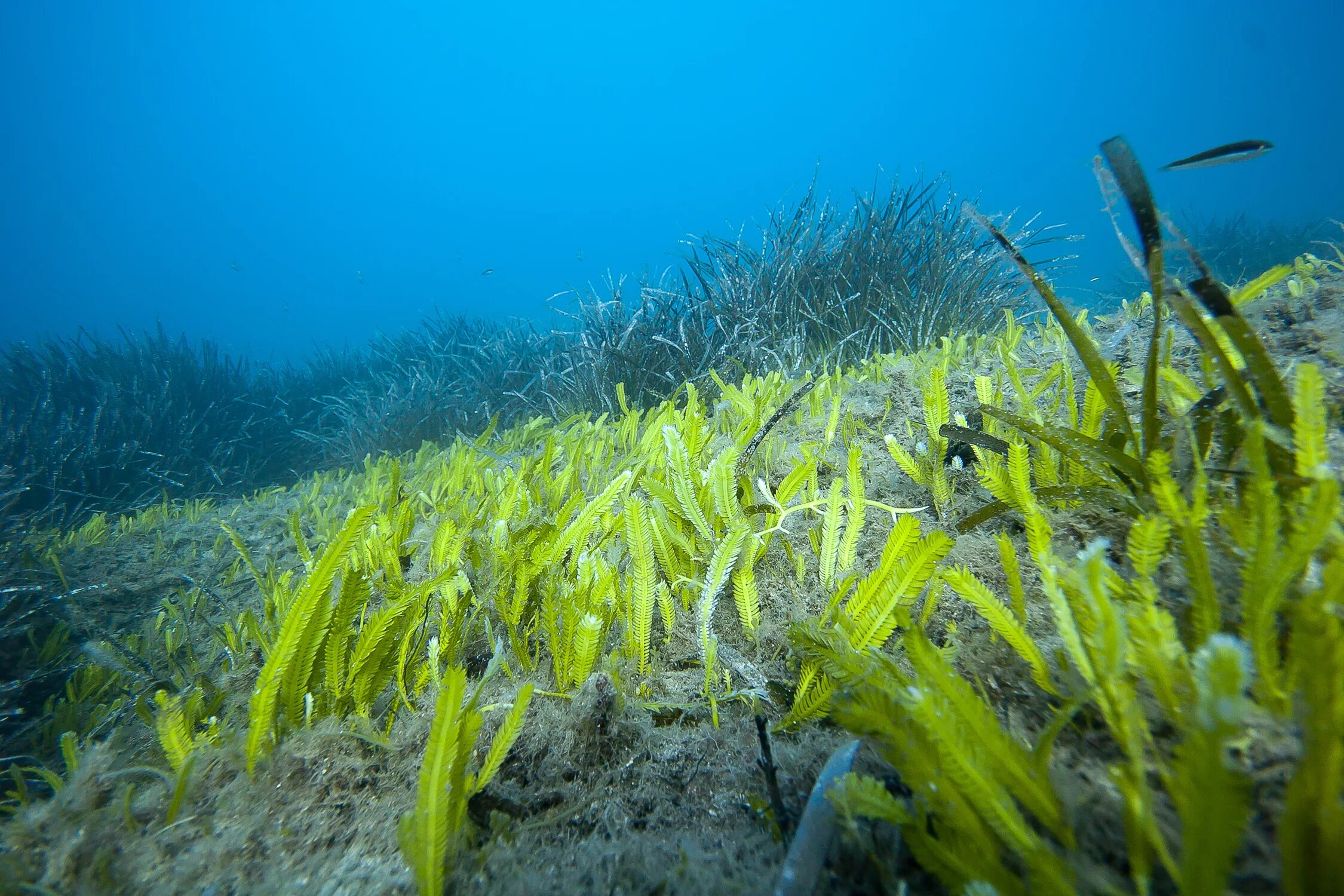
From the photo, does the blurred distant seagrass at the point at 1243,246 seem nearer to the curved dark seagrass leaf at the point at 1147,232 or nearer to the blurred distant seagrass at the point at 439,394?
the blurred distant seagrass at the point at 439,394

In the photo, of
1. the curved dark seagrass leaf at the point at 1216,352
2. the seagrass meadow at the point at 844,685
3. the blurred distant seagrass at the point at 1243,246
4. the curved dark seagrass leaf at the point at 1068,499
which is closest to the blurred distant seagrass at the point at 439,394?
the seagrass meadow at the point at 844,685

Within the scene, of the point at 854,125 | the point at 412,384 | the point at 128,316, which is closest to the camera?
the point at 412,384

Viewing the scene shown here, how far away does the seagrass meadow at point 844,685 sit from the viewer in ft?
1.63

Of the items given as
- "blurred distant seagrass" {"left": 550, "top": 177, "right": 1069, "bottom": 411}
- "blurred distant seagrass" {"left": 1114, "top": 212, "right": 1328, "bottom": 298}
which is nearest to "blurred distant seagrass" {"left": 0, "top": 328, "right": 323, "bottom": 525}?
"blurred distant seagrass" {"left": 550, "top": 177, "right": 1069, "bottom": 411}

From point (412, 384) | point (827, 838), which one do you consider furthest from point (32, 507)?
point (827, 838)

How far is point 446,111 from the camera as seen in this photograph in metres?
124

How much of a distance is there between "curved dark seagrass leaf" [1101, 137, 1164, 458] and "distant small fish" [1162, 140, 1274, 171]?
115 millimetres

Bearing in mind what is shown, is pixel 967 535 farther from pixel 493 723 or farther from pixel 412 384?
pixel 412 384

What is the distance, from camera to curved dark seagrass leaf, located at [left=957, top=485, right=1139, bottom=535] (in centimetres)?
87

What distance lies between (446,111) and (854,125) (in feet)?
308

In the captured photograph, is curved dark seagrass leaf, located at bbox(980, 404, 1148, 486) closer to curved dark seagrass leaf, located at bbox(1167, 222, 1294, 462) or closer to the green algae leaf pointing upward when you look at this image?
curved dark seagrass leaf, located at bbox(1167, 222, 1294, 462)

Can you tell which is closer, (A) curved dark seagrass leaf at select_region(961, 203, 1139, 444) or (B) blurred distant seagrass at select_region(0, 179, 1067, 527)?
(A) curved dark seagrass leaf at select_region(961, 203, 1139, 444)

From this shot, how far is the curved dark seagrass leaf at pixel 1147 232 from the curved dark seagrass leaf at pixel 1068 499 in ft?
0.31

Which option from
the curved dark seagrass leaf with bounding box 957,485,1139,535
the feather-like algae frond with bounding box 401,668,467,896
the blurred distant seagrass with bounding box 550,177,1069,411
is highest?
the blurred distant seagrass with bounding box 550,177,1069,411
